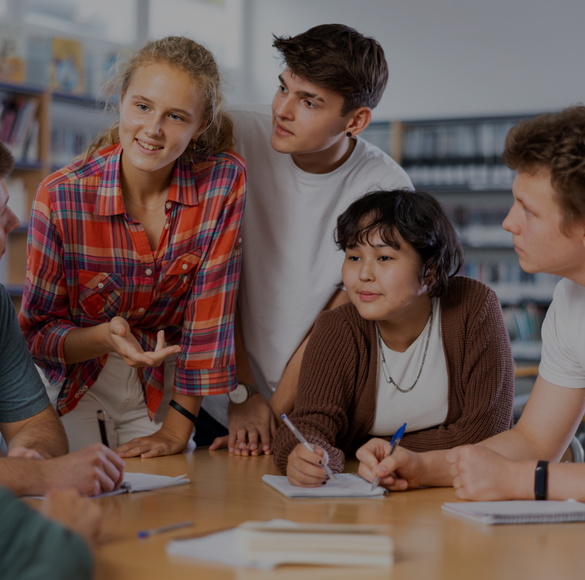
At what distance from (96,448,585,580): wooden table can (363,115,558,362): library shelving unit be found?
440 centimetres

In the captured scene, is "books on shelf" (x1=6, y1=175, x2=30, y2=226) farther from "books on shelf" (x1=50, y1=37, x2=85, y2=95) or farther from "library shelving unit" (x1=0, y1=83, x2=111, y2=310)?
"books on shelf" (x1=50, y1=37, x2=85, y2=95)

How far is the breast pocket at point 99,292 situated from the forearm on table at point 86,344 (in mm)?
110

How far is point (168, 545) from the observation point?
0.92 m

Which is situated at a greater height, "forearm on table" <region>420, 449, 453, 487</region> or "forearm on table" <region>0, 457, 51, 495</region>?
"forearm on table" <region>0, 457, 51, 495</region>

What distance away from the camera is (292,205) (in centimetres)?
209

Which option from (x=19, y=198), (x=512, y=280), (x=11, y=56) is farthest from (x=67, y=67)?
(x=512, y=280)

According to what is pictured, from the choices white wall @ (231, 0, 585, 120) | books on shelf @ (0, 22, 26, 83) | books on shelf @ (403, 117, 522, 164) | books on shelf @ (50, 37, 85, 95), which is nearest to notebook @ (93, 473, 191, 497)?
books on shelf @ (0, 22, 26, 83)

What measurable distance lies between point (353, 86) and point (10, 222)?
1.00m

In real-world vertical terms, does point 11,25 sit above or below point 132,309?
above

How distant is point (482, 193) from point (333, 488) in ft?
16.0

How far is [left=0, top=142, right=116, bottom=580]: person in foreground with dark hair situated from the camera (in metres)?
0.72

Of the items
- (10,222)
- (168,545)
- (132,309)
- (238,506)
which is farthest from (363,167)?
(168,545)

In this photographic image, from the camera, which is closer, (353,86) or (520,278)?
(353,86)

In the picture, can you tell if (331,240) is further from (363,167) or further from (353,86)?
(353,86)
